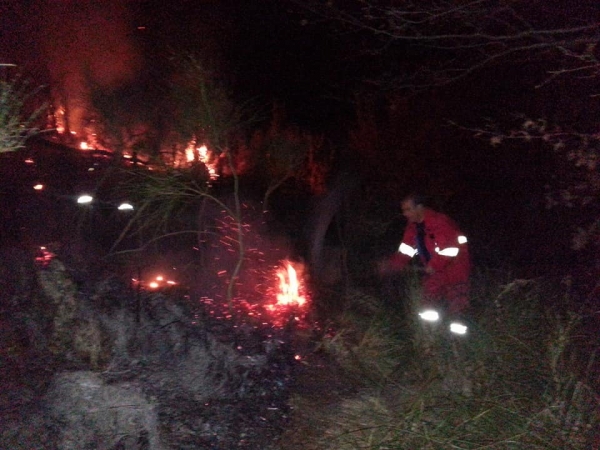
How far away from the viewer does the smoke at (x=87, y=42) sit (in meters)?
9.91

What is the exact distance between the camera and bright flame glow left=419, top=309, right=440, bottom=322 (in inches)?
268

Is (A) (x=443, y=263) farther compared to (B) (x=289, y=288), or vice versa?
(B) (x=289, y=288)

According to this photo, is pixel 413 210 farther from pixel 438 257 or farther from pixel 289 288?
pixel 289 288

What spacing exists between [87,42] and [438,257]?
700 cm

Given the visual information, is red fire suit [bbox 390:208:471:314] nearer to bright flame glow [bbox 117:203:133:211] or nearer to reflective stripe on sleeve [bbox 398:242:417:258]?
reflective stripe on sleeve [bbox 398:242:417:258]

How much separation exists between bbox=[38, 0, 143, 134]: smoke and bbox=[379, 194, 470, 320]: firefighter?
4281 millimetres

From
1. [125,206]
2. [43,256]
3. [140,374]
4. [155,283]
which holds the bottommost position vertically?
[140,374]

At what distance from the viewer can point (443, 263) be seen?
7129mm

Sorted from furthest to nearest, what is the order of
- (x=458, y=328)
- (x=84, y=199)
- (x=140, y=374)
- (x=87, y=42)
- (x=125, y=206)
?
(x=87, y=42) < (x=125, y=206) < (x=84, y=199) < (x=140, y=374) < (x=458, y=328)

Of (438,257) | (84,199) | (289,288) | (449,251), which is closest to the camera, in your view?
(449,251)

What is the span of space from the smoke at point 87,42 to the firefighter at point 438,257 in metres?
4.28

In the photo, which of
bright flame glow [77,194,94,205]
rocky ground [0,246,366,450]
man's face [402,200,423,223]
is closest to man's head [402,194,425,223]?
man's face [402,200,423,223]

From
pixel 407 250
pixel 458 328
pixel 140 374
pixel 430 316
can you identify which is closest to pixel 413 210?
pixel 407 250

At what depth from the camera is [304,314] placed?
8.70 m
